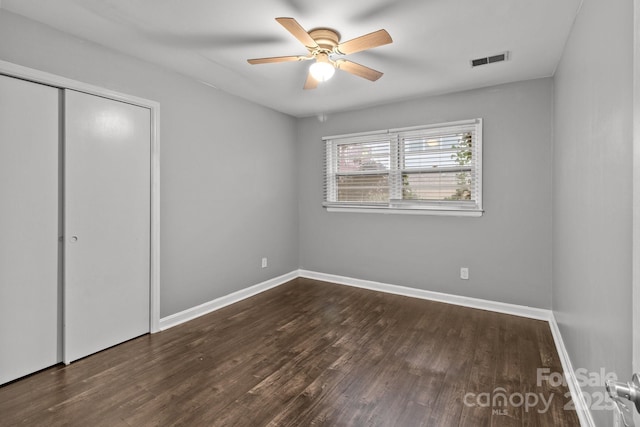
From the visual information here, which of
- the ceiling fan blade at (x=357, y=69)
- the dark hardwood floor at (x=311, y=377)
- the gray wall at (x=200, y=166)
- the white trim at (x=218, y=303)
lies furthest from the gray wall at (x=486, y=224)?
the ceiling fan blade at (x=357, y=69)

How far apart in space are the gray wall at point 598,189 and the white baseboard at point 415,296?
189mm

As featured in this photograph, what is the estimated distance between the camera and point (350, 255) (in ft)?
15.1

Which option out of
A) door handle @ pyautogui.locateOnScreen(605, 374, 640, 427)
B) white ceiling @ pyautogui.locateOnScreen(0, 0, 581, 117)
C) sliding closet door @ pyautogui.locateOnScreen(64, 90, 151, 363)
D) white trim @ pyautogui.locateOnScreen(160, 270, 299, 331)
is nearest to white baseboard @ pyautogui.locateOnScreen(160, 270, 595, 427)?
white trim @ pyautogui.locateOnScreen(160, 270, 299, 331)

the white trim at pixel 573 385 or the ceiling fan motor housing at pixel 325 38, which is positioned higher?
the ceiling fan motor housing at pixel 325 38

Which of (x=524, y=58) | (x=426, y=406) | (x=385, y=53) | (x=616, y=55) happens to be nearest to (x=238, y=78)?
(x=385, y=53)

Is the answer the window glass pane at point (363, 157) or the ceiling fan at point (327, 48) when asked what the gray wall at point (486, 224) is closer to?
the window glass pane at point (363, 157)

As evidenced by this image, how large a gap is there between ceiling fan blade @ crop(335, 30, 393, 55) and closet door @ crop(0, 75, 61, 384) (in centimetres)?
220

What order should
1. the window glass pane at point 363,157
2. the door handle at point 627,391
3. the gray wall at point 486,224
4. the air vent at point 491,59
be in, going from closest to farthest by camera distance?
the door handle at point 627,391 → the air vent at point 491,59 → the gray wall at point 486,224 → the window glass pane at point 363,157

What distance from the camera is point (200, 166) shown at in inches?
136

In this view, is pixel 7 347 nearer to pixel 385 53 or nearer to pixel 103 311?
pixel 103 311

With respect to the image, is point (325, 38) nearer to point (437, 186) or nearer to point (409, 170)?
point (409, 170)

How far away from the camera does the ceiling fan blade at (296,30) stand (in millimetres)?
1889

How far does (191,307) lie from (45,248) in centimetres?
145

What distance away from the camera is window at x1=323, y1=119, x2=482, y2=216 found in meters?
3.73
